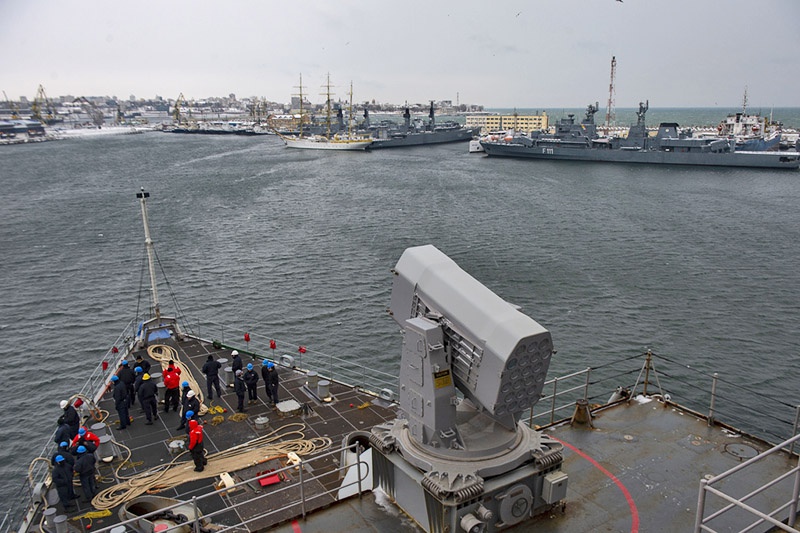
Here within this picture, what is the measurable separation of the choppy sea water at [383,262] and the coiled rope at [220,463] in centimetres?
1266

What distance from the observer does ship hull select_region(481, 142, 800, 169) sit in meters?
105

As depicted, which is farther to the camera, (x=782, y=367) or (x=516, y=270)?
(x=516, y=270)

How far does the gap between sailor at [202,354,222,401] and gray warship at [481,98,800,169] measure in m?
111

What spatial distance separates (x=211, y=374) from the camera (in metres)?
17.5

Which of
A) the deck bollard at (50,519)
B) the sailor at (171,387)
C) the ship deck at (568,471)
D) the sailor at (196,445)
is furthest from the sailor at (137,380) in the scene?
the deck bollard at (50,519)

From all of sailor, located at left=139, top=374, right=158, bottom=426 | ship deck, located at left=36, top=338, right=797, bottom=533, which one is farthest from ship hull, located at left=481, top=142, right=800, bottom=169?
sailor, located at left=139, top=374, right=158, bottom=426

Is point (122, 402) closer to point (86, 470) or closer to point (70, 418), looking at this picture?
point (70, 418)

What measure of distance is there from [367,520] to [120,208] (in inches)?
2808

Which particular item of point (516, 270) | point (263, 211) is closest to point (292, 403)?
point (516, 270)

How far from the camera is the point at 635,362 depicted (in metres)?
31.5

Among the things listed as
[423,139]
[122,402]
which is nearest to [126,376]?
[122,402]

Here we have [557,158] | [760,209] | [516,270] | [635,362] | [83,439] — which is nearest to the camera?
[83,439]

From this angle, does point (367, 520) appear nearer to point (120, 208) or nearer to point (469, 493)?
point (469, 493)

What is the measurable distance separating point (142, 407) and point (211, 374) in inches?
81.7
